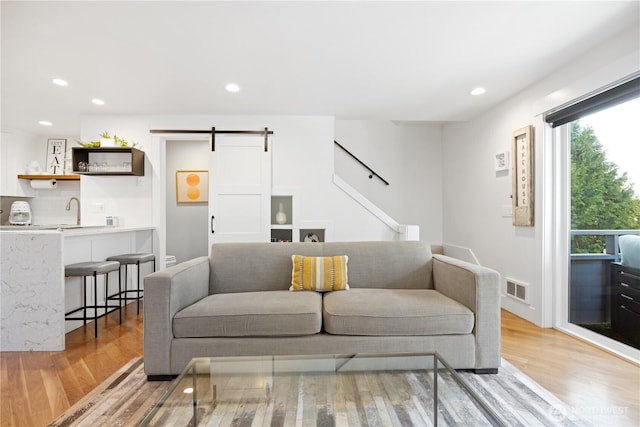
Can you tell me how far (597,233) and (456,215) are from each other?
2.35 m

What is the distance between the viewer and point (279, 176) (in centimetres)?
452

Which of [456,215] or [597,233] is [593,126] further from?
[456,215]

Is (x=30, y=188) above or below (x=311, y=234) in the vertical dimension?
above

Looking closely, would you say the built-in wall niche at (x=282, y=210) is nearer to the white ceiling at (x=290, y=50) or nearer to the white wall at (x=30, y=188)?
the white ceiling at (x=290, y=50)

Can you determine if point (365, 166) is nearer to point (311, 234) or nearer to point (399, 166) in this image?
point (399, 166)

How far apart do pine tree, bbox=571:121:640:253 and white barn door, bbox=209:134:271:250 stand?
132 inches

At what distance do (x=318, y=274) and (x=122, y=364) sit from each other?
1501 mm

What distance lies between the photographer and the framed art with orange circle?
5.56m

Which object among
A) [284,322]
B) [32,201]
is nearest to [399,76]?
[284,322]

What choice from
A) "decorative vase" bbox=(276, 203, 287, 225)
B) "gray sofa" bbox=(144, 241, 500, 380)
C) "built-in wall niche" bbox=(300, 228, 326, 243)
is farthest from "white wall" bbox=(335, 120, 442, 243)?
"gray sofa" bbox=(144, 241, 500, 380)

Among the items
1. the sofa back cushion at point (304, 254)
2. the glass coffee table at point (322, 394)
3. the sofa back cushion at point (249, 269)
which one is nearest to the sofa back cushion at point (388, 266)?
the sofa back cushion at point (304, 254)

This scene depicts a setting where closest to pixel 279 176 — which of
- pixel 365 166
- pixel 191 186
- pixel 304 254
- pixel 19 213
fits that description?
pixel 365 166

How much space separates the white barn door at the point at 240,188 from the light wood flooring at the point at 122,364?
1.79m

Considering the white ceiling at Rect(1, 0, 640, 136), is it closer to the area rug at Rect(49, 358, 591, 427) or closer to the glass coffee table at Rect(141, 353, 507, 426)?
the glass coffee table at Rect(141, 353, 507, 426)
